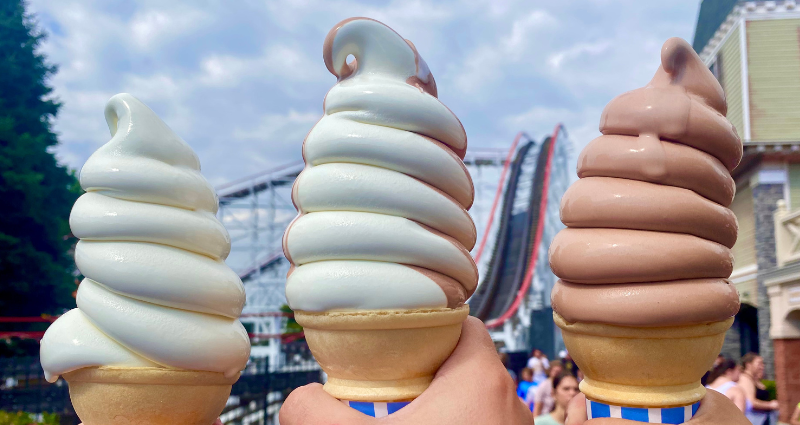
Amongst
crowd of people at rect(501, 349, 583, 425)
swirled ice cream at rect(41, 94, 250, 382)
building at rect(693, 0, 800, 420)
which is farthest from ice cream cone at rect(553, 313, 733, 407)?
building at rect(693, 0, 800, 420)

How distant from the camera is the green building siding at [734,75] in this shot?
12922 millimetres

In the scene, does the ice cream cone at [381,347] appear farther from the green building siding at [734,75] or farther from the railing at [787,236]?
the green building siding at [734,75]

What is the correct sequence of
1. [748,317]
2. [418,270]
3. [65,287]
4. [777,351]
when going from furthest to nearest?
[65,287]
[748,317]
[777,351]
[418,270]

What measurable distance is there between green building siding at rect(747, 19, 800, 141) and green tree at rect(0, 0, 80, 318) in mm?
16074

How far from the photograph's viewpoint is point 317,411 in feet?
5.23

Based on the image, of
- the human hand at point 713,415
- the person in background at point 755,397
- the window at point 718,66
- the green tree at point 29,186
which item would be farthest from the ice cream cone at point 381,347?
the window at point 718,66

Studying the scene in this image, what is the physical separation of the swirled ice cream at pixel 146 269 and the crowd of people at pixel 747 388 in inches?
168

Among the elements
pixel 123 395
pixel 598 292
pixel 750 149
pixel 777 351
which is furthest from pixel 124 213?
pixel 750 149

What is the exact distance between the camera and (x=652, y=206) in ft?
5.28

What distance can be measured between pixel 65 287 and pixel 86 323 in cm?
1435

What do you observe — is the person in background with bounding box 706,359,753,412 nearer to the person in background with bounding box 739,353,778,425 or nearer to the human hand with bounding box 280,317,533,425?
the person in background with bounding box 739,353,778,425

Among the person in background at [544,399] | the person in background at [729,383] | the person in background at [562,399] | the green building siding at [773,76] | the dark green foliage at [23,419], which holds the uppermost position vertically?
the green building siding at [773,76]

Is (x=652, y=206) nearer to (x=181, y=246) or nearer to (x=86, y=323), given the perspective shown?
(x=181, y=246)

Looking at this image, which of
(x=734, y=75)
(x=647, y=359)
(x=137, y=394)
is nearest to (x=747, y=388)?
(x=647, y=359)
